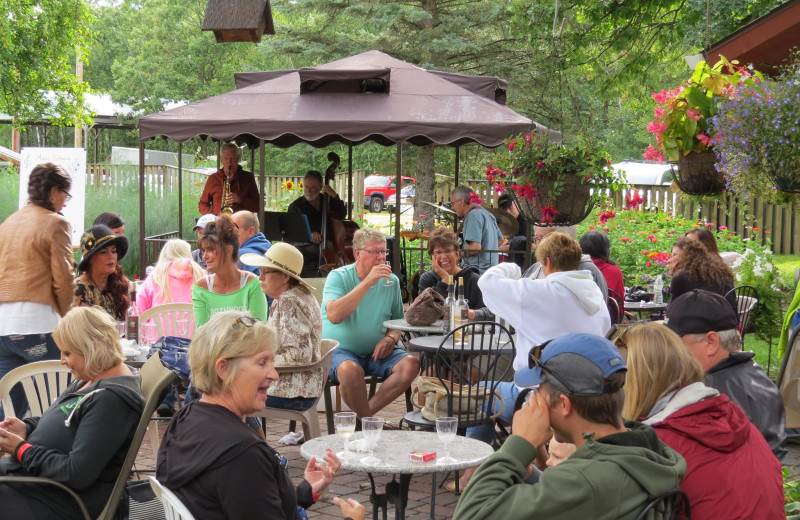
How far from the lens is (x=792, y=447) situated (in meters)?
6.59

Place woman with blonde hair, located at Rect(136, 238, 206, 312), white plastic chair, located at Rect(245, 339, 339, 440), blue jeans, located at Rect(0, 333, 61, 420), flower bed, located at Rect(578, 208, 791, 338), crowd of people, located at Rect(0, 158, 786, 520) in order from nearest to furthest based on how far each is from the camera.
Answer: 1. crowd of people, located at Rect(0, 158, 786, 520)
2. white plastic chair, located at Rect(245, 339, 339, 440)
3. blue jeans, located at Rect(0, 333, 61, 420)
4. woman with blonde hair, located at Rect(136, 238, 206, 312)
5. flower bed, located at Rect(578, 208, 791, 338)

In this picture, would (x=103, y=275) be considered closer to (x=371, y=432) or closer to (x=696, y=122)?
(x=371, y=432)

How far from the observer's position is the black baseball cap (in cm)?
345

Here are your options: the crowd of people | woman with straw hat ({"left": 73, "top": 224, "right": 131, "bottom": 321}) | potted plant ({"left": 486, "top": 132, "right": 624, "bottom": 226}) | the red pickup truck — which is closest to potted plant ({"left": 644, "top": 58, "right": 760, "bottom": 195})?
the crowd of people

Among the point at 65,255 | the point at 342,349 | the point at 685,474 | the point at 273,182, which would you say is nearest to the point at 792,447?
the point at 342,349

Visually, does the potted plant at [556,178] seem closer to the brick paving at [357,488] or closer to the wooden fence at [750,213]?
the brick paving at [357,488]

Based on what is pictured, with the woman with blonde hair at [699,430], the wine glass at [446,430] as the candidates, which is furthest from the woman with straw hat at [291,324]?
the woman with blonde hair at [699,430]

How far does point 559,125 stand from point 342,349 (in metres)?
13.5

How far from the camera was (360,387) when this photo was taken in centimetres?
604

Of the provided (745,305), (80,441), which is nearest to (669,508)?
(80,441)

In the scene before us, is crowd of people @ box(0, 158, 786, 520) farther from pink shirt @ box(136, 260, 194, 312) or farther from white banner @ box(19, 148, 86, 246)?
white banner @ box(19, 148, 86, 246)

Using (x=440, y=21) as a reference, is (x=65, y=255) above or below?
below

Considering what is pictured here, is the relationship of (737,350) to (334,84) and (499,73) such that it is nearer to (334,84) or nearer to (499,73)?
(334,84)

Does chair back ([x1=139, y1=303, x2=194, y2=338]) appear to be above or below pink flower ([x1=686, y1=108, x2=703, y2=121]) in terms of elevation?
below
